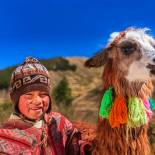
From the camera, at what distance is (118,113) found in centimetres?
510

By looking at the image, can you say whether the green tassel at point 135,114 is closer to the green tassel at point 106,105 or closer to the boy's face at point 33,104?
the green tassel at point 106,105

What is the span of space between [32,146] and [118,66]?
1035mm

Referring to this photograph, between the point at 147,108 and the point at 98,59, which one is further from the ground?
the point at 98,59

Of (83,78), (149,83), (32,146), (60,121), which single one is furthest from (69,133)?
(83,78)

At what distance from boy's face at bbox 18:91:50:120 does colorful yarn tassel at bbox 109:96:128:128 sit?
60 cm

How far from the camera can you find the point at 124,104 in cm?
513

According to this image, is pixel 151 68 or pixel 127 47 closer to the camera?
pixel 151 68

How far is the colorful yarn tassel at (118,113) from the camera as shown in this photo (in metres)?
5.08

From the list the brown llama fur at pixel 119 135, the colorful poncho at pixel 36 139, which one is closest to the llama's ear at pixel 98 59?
the brown llama fur at pixel 119 135

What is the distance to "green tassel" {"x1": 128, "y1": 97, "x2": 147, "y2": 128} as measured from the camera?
5.10 metres

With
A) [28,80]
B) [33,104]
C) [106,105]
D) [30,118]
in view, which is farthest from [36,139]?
[106,105]

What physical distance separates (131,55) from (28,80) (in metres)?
0.96

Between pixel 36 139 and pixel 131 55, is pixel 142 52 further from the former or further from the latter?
pixel 36 139

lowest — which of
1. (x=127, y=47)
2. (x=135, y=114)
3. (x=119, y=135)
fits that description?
(x=119, y=135)
